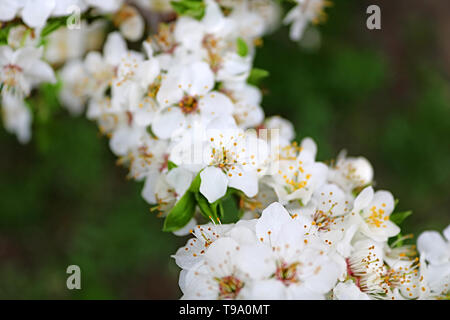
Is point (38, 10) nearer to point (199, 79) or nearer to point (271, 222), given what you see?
point (199, 79)

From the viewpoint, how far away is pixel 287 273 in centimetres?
119

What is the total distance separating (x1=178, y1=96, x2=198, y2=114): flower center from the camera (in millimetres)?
1522

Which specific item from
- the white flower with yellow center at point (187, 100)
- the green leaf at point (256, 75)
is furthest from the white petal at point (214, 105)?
the green leaf at point (256, 75)

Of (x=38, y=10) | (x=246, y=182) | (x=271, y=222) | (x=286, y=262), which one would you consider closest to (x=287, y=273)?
(x=286, y=262)

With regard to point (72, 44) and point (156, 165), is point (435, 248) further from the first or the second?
point (72, 44)

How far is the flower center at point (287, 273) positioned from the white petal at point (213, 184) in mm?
277

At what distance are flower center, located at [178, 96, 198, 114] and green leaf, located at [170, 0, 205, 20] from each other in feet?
1.10

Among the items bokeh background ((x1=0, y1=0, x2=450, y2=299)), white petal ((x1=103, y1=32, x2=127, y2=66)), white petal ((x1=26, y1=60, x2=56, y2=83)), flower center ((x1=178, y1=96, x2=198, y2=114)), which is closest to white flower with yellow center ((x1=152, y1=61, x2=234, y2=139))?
flower center ((x1=178, y1=96, x2=198, y2=114))

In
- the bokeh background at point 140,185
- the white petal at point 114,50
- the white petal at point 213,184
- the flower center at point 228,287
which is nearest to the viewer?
the flower center at point 228,287

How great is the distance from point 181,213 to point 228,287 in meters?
0.31

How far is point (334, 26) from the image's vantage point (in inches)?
132

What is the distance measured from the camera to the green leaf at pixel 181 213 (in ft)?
4.65

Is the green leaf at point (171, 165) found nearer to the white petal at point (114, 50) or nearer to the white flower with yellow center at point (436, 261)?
the white petal at point (114, 50)

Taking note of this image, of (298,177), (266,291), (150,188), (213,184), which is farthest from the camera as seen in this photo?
(150,188)
